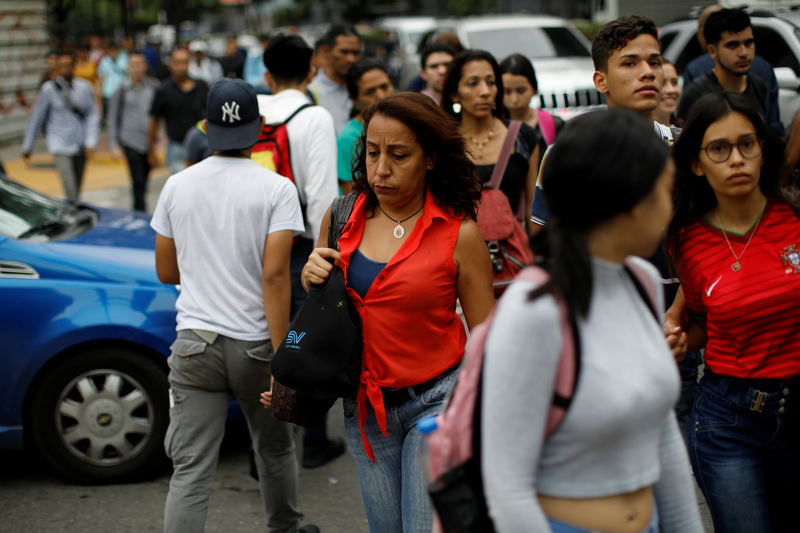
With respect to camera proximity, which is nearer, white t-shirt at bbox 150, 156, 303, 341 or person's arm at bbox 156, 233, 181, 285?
white t-shirt at bbox 150, 156, 303, 341

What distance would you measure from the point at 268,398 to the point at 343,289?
69cm

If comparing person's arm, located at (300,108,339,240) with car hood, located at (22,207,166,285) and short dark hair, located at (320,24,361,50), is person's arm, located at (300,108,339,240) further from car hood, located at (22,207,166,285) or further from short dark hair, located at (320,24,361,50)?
short dark hair, located at (320,24,361,50)

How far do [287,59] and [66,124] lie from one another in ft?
20.8

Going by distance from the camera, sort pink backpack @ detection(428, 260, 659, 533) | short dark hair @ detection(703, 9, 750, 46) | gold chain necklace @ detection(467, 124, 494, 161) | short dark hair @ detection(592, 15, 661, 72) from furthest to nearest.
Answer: short dark hair @ detection(703, 9, 750, 46)
gold chain necklace @ detection(467, 124, 494, 161)
short dark hair @ detection(592, 15, 661, 72)
pink backpack @ detection(428, 260, 659, 533)

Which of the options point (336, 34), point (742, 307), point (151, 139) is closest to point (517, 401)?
point (742, 307)

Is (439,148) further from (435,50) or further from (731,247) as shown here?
(435,50)

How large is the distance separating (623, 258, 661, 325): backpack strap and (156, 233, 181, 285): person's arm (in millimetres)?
2251

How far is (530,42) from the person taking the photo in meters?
12.9

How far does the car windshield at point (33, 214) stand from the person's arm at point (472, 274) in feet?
10.2

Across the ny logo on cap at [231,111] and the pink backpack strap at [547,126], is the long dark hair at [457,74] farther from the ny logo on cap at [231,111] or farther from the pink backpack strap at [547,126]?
the ny logo on cap at [231,111]

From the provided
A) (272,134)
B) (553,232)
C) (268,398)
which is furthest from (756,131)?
(272,134)

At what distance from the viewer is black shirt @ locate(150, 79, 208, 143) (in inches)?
428

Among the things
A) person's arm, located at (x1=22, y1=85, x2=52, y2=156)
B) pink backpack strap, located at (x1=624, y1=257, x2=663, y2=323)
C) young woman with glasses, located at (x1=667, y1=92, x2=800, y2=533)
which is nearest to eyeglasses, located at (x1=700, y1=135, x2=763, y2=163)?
young woman with glasses, located at (x1=667, y1=92, x2=800, y2=533)

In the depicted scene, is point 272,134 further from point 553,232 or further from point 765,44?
point 765,44
